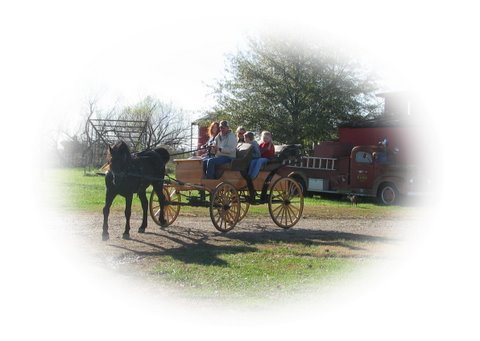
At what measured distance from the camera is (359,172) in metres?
21.1

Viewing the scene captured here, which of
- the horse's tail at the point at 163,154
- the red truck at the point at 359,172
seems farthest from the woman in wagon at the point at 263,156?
the red truck at the point at 359,172

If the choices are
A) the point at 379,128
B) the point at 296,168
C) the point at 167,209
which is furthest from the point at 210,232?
the point at 379,128

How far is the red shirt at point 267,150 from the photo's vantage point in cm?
1193

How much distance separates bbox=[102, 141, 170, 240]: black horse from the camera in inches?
371

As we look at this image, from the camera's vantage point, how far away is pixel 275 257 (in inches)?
325

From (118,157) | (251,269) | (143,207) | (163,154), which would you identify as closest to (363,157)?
(163,154)

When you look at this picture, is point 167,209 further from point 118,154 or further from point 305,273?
point 305,273

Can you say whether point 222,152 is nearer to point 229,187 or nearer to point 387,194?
point 229,187

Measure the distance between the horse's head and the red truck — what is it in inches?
365

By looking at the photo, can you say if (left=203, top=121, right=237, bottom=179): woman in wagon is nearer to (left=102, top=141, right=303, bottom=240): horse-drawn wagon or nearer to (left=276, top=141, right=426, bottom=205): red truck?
(left=102, top=141, right=303, bottom=240): horse-drawn wagon

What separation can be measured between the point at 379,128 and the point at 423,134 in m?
4.29

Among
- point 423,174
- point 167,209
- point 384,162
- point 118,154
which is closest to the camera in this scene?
point 118,154

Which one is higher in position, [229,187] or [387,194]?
[229,187]

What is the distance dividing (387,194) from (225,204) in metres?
11.1
